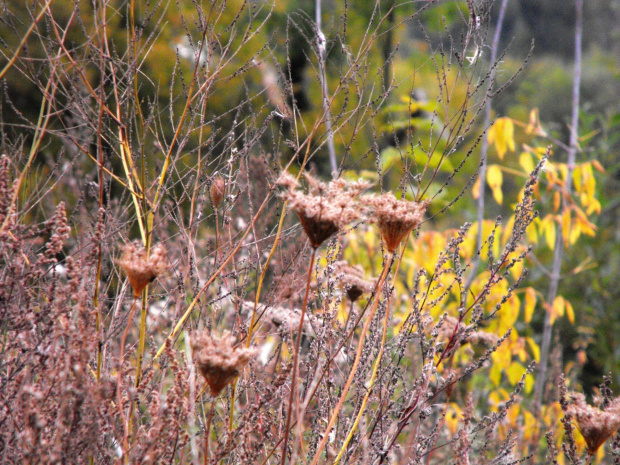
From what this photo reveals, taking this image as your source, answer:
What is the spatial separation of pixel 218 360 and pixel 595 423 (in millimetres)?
936

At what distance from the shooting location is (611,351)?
5754mm

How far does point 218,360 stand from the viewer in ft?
3.66

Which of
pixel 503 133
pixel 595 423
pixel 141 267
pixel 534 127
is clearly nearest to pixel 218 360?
pixel 141 267

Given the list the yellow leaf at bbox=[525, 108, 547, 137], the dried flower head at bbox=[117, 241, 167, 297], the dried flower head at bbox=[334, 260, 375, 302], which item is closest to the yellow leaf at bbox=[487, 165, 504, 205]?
the yellow leaf at bbox=[525, 108, 547, 137]

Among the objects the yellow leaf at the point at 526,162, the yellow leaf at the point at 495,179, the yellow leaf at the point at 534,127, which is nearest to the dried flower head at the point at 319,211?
the yellow leaf at the point at 495,179

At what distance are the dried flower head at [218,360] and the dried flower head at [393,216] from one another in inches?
18.8

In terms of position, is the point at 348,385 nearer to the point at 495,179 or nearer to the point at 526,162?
the point at 495,179

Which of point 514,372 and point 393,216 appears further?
point 514,372

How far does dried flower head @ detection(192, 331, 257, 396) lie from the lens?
1.12 metres

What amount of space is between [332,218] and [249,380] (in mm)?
708

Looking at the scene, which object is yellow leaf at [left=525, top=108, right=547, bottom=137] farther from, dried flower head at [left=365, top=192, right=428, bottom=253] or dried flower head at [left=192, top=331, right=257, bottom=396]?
dried flower head at [left=192, top=331, right=257, bottom=396]

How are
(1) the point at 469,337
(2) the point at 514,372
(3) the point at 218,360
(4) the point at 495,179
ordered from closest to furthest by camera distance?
1. (3) the point at 218,360
2. (1) the point at 469,337
3. (4) the point at 495,179
4. (2) the point at 514,372

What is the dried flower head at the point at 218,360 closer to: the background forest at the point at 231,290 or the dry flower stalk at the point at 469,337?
the background forest at the point at 231,290

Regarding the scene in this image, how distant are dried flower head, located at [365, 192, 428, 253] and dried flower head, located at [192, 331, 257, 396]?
48 centimetres
